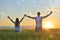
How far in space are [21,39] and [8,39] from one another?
0.52m

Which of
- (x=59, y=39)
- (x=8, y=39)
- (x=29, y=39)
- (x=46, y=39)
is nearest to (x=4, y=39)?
(x=8, y=39)

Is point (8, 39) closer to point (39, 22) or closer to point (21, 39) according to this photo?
point (21, 39)

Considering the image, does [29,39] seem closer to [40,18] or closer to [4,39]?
[4,39]

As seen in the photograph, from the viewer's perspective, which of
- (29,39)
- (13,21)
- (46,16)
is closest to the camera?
(29,39)

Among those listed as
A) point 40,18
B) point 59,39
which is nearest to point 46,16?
point 40,18

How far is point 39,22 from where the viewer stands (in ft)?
46.9

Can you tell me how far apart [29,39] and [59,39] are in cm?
124

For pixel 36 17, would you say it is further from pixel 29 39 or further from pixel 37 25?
pixel 29 39

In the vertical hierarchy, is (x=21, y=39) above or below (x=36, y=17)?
below

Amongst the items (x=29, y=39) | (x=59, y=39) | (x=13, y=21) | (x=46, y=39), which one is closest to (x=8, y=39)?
(x=29, y=39)

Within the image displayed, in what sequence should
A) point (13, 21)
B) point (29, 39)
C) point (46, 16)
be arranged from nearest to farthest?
point (29, 39)
point (46, 16)
point (13, 21)

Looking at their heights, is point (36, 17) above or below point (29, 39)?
above

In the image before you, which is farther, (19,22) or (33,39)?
(19,22)

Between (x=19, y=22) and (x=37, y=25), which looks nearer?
(x=37, y=25)
